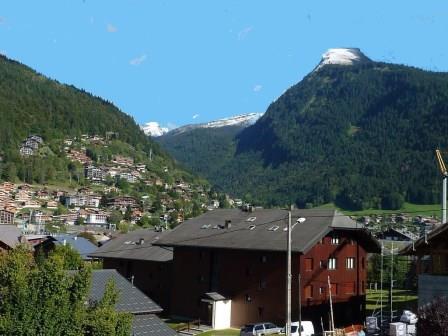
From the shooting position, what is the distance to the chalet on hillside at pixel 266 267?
158ft

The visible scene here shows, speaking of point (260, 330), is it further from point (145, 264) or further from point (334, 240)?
point (145, 264)

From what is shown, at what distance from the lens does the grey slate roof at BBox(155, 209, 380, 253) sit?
48000 mm

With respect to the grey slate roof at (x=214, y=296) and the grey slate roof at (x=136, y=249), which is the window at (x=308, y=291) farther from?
the grey slate roof at (x=136, y=249)

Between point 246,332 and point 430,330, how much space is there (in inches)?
755

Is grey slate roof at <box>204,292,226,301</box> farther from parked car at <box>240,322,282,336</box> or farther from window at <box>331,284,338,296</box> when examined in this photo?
window at <box>331,284,338,296</box>

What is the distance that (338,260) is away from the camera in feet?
169

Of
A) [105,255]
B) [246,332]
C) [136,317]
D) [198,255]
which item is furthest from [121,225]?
[136,317]

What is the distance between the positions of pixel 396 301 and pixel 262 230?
23.2 metres

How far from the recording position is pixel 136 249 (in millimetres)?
64875

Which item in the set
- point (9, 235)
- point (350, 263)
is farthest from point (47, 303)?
point (9, 235)

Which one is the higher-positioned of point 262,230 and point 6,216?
point 6,216

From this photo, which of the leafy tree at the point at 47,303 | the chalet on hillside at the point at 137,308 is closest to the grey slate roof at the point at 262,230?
the chalet on hillside at the point at 137,308

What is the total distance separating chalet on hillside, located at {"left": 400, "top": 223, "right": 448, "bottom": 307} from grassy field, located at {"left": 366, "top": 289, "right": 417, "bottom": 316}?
753 inches

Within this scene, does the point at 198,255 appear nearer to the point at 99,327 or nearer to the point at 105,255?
the point at 105,255
